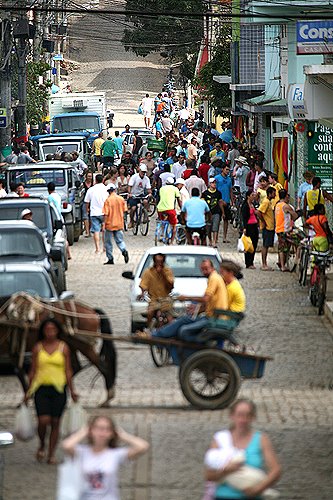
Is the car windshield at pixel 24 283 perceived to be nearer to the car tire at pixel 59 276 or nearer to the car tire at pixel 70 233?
the car tire at pixel 59 276

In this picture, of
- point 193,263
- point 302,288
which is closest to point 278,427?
point 193,263

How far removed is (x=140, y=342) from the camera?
1600 centimetres

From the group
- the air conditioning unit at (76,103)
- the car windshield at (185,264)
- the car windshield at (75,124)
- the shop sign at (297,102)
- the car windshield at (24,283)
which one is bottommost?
the car windshield at (185,264)

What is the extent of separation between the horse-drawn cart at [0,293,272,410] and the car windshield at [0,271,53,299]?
2.42 metres

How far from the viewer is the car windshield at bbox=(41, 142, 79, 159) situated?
1880 inches

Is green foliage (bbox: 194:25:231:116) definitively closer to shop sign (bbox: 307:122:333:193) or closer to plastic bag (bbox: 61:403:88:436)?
shop sign (bbox: 307:122:333:193)

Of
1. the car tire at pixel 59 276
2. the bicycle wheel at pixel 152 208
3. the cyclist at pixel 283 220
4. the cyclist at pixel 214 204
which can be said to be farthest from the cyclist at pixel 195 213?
the bicycle wheel at pixel 152 208

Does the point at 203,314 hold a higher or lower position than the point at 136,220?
higher

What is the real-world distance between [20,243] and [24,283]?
4.30 meters

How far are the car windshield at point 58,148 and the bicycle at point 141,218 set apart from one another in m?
12.3

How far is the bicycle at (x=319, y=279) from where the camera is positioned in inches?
928

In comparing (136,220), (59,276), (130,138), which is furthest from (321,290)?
(130,138)

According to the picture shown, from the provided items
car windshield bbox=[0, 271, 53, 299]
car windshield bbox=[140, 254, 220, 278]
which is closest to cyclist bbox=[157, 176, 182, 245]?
car windshield bbox=[140, 254, 220, 278]

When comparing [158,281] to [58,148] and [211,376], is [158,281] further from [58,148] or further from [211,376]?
[58,148]
